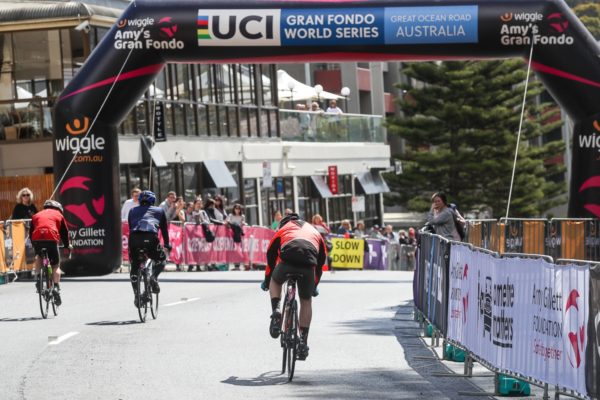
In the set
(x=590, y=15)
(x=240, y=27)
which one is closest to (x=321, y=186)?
(x=240, y=27)

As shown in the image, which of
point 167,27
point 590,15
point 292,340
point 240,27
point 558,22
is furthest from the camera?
point 590,15

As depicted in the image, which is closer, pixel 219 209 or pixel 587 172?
pixel 587 172

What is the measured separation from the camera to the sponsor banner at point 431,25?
2448 centimetres

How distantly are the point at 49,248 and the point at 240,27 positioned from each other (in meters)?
7.49

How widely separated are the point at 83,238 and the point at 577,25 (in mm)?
9868

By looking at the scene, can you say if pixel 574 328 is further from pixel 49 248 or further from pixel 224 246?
pixel 224 246

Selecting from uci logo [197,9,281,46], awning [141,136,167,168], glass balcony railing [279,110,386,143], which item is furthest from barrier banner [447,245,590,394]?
glass balcony railing [279,110,386,143]

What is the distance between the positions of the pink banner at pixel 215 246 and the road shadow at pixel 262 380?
18.6 meters

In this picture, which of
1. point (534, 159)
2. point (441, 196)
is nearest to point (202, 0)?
point (441, 196)

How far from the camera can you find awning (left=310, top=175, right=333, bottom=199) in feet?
181

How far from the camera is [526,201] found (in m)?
63.2

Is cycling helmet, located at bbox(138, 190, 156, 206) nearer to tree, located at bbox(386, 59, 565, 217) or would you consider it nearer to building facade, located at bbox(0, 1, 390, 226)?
building facade, located at bbox(0, 1, 390, 226)

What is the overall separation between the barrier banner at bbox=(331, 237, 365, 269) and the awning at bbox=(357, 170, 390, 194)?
19.0 metres

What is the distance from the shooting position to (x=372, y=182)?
61906 mm
